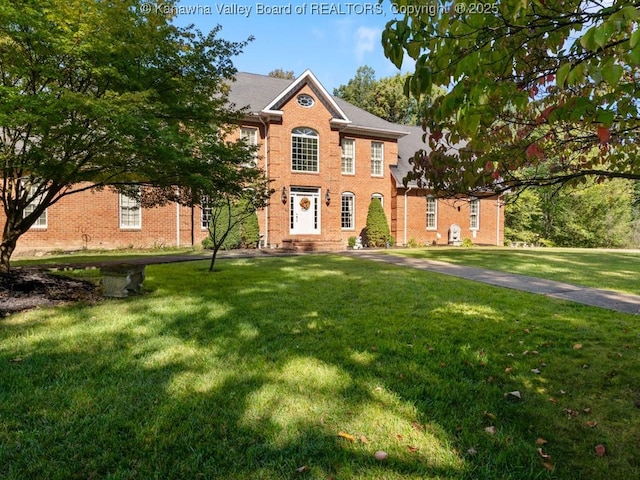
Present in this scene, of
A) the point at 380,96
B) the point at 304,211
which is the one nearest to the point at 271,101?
Answer: the point at 304,211

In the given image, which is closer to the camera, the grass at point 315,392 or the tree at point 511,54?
the tree at point 511,54

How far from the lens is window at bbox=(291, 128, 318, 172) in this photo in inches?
785

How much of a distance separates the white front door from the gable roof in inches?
159

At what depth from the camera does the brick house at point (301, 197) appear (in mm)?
17438

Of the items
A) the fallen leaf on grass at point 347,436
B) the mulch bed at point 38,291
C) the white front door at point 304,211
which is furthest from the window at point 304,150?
the fallen leaf on grass at point 347,436

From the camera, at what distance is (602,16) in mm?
1770

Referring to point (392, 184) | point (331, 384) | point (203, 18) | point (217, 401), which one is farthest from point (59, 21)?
point (392, 184)

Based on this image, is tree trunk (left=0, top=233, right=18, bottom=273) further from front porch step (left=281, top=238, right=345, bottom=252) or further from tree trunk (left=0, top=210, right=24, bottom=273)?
front porch step (left=281, top=238, right=345, bottom=252)

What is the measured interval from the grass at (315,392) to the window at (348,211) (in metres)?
16.1

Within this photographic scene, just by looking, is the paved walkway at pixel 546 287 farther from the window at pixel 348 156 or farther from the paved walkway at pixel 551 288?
the window at pixel 348 156

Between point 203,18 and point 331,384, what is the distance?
7.99 metres

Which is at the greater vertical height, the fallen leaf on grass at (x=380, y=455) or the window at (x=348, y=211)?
the window at (x=348, y=211)

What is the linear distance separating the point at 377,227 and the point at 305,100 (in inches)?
306

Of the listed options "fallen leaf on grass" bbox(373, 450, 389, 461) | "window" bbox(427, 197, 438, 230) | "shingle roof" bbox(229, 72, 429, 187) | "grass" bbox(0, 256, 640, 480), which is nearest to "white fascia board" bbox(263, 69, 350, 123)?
"shingle roof" bbox(229, 72, 429, 187)
